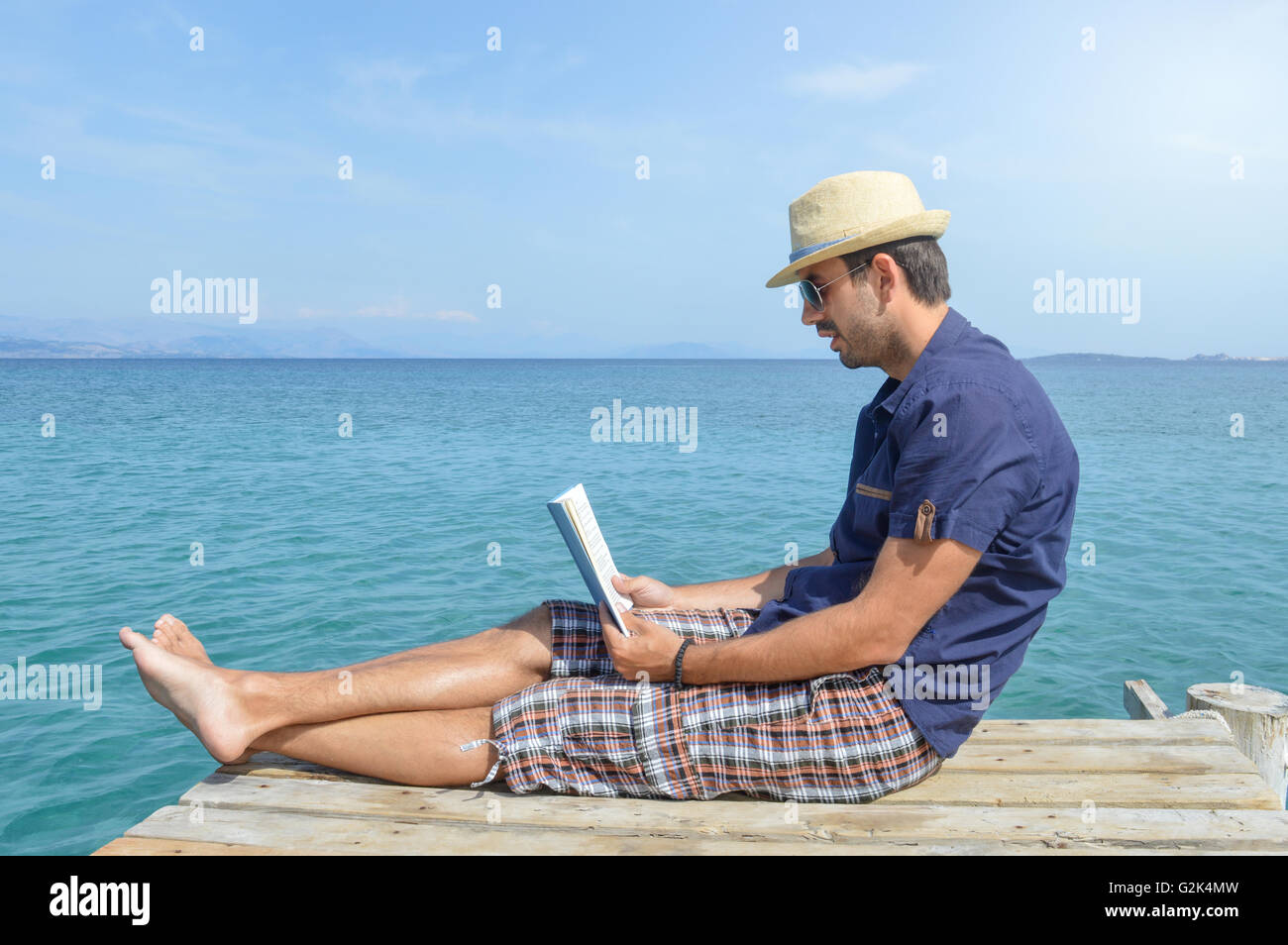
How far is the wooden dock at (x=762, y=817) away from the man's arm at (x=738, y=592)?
86 centimetres

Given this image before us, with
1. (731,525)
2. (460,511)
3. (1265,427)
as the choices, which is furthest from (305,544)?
(1265,427)

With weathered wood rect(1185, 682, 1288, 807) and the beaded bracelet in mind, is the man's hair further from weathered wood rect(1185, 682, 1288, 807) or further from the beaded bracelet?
weathered wood rect(1185, 682, 1288, 807)

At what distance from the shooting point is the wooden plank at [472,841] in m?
2.72

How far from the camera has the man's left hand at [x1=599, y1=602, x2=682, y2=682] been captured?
9.86 feet

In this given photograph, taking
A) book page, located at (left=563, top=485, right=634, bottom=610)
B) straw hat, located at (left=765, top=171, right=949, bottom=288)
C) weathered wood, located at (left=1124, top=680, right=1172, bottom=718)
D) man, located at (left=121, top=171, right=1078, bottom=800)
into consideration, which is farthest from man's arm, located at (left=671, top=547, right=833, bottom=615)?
weathered wood, located at (left=1124, top=680, right=1172, bottom=718)

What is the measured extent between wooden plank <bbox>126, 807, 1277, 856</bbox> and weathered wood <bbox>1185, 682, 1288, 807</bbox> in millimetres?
1798

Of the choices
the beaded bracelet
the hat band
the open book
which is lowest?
the beaded bracelet

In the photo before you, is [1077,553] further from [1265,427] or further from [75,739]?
[1265,427]

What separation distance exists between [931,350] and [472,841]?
1968 millimetres

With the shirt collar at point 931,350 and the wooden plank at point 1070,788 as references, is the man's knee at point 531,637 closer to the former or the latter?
the wooden plank at point 1070,788

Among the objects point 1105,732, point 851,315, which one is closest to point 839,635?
point 851,315

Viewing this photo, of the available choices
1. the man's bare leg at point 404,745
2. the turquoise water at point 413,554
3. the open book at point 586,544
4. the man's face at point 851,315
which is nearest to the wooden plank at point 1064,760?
the man's bare leg at point 404,745

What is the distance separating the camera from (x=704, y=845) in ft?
9.03

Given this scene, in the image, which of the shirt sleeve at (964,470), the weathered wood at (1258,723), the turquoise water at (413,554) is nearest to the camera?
the shirt sleeve at (964,470)
